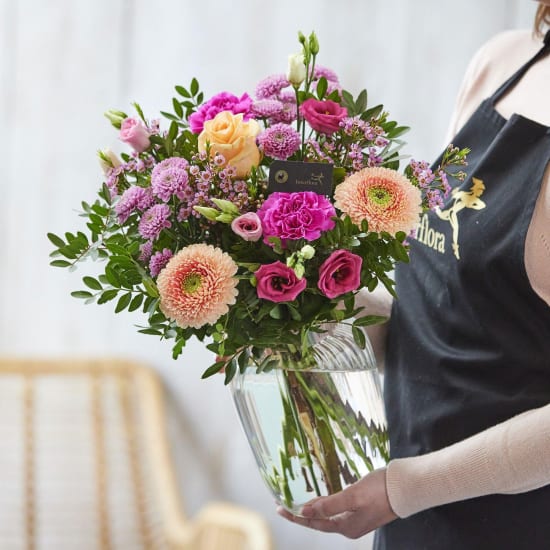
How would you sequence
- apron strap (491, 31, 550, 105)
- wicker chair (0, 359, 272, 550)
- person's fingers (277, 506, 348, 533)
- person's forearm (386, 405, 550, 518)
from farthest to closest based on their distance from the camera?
wicker chair (0, 359, 272, 550) < apron strap (491, 31, 550, 105) < person's fingers (277, 506, 348, 533) < person's forearm (386, 405, 550, 518)

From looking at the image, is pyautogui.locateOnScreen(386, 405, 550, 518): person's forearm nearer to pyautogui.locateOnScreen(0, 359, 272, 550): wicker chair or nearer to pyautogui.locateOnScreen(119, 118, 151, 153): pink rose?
pyautogui.locateOnScreen(119, 118, 151, 153): pink rose

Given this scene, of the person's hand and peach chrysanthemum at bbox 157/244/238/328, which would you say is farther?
the person's hand

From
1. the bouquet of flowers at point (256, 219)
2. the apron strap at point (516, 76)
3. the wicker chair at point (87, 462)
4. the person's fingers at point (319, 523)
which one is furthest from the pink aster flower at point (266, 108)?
the wicker chair at point (87, 462)

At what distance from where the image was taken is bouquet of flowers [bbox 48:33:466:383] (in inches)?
33.2

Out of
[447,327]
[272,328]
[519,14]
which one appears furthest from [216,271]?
[519,14]

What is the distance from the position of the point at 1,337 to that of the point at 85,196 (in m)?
→ 0.43

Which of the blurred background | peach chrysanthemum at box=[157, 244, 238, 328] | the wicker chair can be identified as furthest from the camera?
the wicker chair

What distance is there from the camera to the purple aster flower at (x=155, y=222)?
0.86 metres

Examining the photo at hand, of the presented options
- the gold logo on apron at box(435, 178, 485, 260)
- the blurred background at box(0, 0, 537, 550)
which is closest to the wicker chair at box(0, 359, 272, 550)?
the blurred background at box(0, 0, 537, 550)

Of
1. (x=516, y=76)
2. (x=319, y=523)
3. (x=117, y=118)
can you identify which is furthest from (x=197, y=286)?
(x=516, y=76)

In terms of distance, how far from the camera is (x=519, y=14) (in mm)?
1818

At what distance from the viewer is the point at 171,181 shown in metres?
0.86

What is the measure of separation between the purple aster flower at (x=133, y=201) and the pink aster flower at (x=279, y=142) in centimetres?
13

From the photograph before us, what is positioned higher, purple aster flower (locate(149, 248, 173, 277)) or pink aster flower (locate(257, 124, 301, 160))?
pink aster flower (locate(257, 124, 301, 160))
